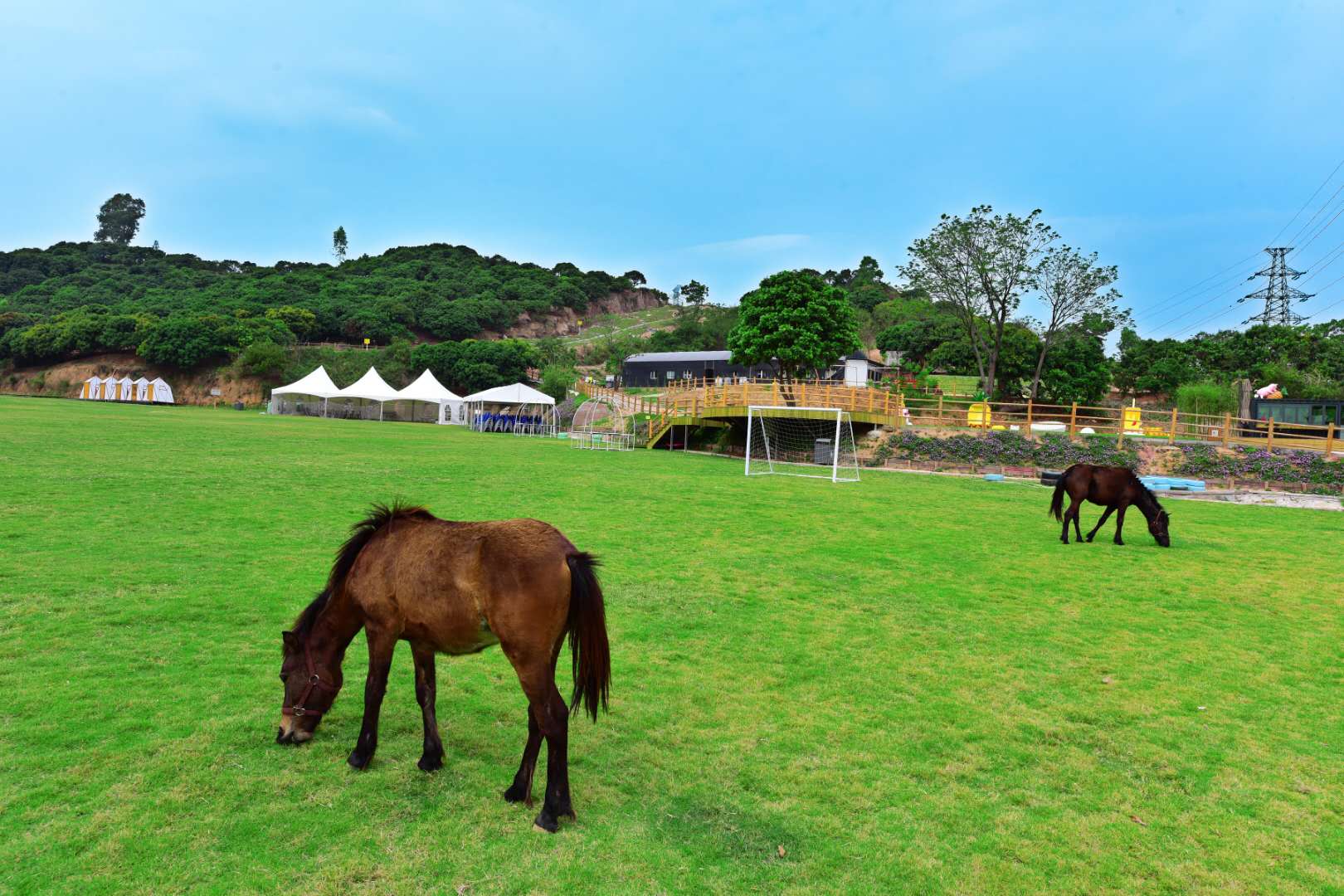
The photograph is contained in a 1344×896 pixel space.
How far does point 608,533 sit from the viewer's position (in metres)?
11.2

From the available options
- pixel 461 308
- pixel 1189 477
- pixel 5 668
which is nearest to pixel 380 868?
pixel 5 668

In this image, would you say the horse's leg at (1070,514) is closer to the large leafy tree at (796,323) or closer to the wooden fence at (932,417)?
the wooden fence at (932,417)

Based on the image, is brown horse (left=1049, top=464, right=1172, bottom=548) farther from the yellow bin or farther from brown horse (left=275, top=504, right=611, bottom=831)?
the yellow bin

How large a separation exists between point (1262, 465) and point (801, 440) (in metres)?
15.3

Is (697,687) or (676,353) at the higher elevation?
(676,353)

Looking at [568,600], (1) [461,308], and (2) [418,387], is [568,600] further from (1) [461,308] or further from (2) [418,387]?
(1) [461,308]

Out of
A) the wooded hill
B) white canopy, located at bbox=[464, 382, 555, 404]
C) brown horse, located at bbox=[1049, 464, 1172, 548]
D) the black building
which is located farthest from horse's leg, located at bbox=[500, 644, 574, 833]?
the wooded hill

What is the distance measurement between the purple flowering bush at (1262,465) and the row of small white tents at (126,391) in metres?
75.9

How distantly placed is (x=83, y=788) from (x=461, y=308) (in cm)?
10768

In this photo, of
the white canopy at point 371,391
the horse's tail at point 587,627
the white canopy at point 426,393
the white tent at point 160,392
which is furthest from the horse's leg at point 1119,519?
the white tent at point 160,392

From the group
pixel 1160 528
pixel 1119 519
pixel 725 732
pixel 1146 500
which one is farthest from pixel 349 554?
pixel 1160 528

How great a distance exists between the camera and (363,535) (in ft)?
13.8

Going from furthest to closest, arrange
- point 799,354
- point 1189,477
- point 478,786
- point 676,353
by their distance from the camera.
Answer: point 676,353
point 799,354
point 1189,477
point 478,786

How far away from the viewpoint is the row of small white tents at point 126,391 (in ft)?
218
